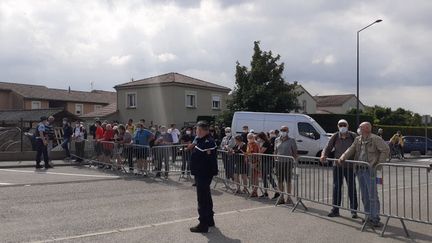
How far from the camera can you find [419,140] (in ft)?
114

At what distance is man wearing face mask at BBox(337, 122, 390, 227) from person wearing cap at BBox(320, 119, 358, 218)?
26 cm

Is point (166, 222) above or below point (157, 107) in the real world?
below

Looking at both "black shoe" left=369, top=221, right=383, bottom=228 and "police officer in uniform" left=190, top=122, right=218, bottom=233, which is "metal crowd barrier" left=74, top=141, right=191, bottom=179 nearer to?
"police officer in uniform" left=190, top=122, right=218, bottom=233

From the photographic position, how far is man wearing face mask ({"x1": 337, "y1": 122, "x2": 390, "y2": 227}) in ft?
A: 26.1

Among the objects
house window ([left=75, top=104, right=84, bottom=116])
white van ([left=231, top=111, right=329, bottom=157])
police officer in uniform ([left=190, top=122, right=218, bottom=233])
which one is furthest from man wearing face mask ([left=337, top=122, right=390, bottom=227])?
house window ([left=75, top=104, right=84, bottom=116])

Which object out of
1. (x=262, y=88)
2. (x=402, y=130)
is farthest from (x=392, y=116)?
(x=262, y=88)

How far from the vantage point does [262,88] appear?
35.1 meters

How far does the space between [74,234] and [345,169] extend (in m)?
4.69

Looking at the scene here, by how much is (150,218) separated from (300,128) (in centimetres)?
1488

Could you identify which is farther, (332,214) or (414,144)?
(414,144)

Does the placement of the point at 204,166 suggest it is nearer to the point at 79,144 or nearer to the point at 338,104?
the point at 79,144

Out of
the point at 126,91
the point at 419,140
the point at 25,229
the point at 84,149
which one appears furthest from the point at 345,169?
the point at 126,91

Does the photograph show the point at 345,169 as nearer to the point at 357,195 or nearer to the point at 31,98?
the point at 357,195

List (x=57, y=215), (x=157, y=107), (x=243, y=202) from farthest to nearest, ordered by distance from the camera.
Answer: (x=157, y=107) → (x=243, y=202) → (x=57, y=215)
